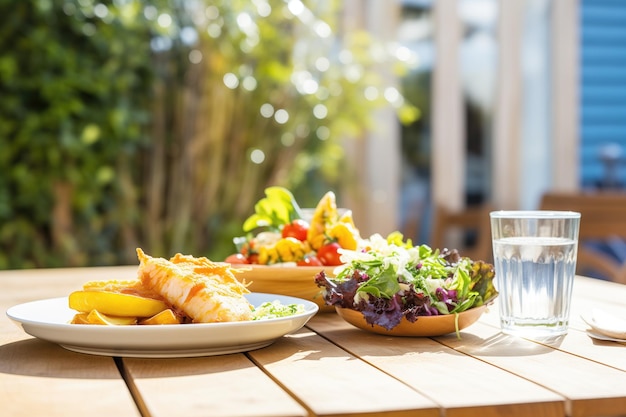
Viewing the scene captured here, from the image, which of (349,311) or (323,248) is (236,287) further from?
(323,248)

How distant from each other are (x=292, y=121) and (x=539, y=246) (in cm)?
266

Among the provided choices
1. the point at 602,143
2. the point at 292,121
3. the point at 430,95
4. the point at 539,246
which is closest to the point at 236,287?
the point at 539,246

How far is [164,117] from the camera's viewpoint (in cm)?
370

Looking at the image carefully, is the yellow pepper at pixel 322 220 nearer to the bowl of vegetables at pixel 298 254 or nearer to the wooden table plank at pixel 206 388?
the bowl of vegetables at pixel 298 254

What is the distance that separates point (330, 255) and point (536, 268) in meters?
0.36

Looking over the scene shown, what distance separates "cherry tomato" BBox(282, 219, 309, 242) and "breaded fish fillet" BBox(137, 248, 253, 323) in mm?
407

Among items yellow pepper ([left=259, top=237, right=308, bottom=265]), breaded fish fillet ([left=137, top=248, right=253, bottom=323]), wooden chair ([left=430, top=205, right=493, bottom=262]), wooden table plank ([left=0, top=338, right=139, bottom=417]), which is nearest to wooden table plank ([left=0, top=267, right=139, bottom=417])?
wooden table plank ([left=0, top=338, right=139, bottom=417])

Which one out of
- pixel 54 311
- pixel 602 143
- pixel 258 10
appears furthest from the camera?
pixel 602 143

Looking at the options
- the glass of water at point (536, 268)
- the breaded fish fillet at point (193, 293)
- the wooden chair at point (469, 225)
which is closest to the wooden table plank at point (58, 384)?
the breaded fish fillet at point (193, 293)

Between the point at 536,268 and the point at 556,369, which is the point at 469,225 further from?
the point at 556,369

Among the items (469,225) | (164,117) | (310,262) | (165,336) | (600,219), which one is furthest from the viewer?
(164,117)

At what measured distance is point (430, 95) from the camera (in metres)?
4.48

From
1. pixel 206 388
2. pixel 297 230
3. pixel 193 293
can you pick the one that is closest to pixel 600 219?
pixel 297 230

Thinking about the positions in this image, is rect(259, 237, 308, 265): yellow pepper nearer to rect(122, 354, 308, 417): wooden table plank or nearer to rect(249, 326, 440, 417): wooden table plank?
rect(249, 326, 440, 417): wooden table plank
